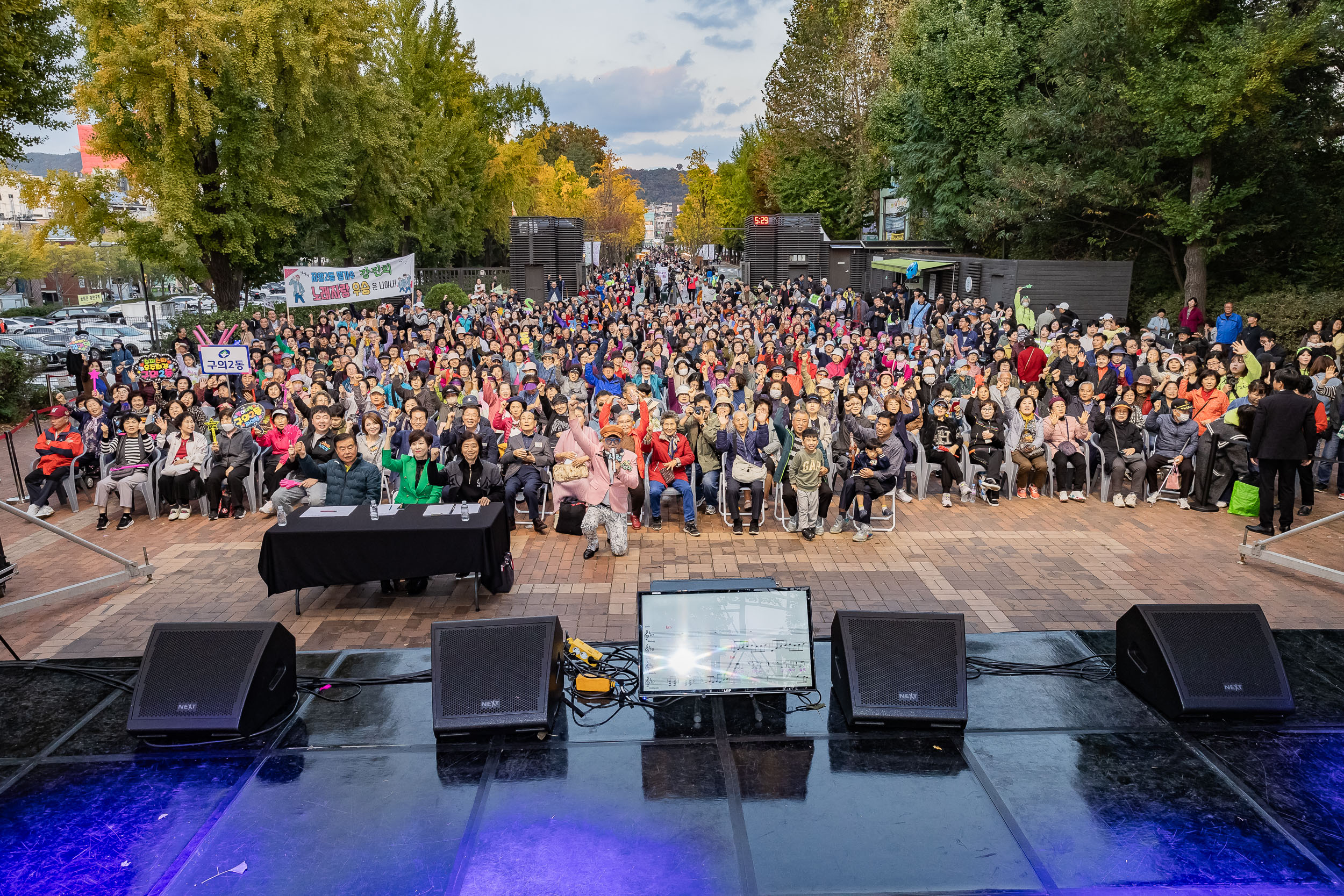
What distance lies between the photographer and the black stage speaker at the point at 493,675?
15.4 feet

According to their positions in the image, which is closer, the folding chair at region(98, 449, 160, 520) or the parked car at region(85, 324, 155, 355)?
the folding chair at region(98, 449, 160, 520)

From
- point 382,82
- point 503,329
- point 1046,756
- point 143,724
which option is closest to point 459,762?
point 143,724

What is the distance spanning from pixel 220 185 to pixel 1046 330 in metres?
21.4

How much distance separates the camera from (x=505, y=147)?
43.7 metres

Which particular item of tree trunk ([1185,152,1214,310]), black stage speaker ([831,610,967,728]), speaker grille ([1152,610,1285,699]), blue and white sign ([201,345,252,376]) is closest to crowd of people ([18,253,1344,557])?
blue and white sign ([201,345,252,376])

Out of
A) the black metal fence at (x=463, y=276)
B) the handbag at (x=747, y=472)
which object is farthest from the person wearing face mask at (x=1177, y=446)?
the black metal fence at (x=463, y=276)

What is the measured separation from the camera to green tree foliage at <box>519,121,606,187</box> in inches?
3563

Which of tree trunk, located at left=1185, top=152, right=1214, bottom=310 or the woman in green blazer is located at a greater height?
tree trunk, located at left=1185, top=152, right=1214, bottom=310

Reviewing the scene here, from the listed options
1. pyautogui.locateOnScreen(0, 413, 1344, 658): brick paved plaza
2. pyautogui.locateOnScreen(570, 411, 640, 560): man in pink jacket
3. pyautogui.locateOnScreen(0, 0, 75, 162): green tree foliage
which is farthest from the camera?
pyautogui.locateOnScreen(0, 0, 75, 162): green tree foliage

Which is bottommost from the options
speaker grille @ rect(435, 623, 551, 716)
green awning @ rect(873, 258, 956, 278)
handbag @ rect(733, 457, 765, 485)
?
speaker grille @ rect(435, 623, 551, 716)

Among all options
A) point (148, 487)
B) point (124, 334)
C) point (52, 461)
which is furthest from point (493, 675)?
point (124, 334)

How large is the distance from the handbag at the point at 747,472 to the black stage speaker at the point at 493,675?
5.16 meters

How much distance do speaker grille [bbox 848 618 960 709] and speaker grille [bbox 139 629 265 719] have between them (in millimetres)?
3688

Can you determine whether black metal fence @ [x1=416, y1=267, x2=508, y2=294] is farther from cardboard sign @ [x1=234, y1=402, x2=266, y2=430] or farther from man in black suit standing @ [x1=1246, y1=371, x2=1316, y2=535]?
man in black suit standing @ [x1=1246, y1=371, x2=1316, y2=535]
